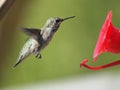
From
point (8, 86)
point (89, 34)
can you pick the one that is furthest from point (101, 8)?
point (8, 86)

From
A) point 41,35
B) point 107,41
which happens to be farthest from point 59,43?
point 107,41

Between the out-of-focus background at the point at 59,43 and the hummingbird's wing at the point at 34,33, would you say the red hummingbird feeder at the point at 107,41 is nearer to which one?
the hummingbird's wing at the point at 34,33

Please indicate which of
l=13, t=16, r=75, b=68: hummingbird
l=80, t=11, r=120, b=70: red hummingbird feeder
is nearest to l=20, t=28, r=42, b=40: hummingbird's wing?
l=13, t=16, r=75, b=68: hummingbird

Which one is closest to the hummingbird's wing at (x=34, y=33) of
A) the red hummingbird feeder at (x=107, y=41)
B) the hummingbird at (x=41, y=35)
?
the hummingbird at (x=41, y=35)

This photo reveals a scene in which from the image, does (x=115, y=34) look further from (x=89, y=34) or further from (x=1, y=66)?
(x=1, y=66)

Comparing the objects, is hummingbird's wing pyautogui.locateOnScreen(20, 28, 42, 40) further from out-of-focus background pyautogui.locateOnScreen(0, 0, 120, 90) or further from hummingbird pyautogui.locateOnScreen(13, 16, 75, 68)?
out-of-focus background pyautogui.locateOnScreen(0, 0, 120, 90)
